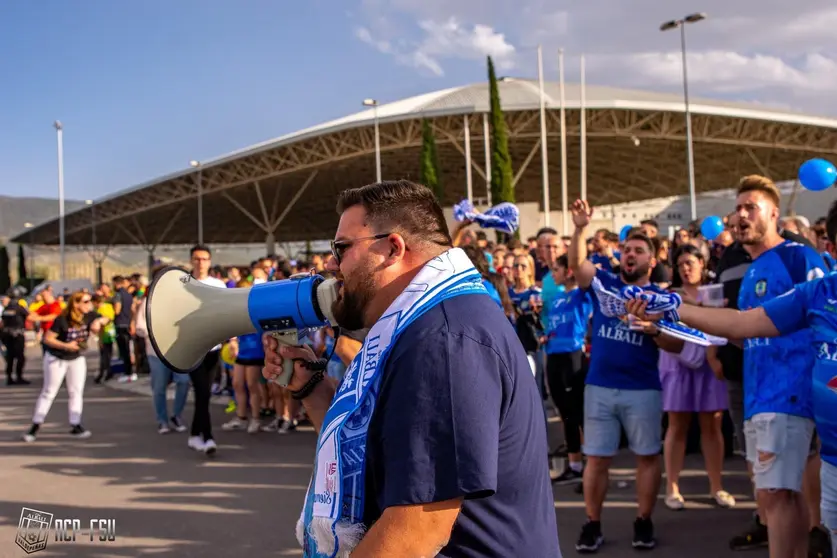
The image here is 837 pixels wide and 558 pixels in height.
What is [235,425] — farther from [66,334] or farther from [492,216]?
[492,216]

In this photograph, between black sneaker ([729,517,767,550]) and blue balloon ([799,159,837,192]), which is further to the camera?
blue balloon ([799,159,837,192])

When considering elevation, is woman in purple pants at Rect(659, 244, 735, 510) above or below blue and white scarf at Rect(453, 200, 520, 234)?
below

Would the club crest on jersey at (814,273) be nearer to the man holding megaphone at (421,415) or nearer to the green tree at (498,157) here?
the man holding megaphone at (421,415)

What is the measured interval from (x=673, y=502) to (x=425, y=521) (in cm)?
446

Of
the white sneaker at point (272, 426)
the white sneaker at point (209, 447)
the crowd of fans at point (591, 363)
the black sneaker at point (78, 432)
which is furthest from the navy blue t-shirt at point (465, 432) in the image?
the black sneaker at point (78, 432)

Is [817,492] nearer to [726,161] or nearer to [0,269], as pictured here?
[726,161]

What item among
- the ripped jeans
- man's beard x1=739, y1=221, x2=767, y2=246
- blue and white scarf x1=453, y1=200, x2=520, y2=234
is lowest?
the ripped jeans

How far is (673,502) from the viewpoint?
5.26m

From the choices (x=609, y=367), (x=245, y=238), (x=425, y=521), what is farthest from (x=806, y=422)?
(x=245, y=238)

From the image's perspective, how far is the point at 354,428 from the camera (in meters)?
1.50

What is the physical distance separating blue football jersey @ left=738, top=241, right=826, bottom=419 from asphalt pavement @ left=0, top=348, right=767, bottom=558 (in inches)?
56.1

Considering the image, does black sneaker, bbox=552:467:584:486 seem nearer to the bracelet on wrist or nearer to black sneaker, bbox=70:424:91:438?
the bracelet on wrist

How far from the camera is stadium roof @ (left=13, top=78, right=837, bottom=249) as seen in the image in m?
33.9

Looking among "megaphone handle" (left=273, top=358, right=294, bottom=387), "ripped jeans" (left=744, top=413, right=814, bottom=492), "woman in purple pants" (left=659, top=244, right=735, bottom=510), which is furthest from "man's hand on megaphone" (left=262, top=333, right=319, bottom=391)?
"woman in purple pants" (left=659, top=244, right=735, bottom=510)
